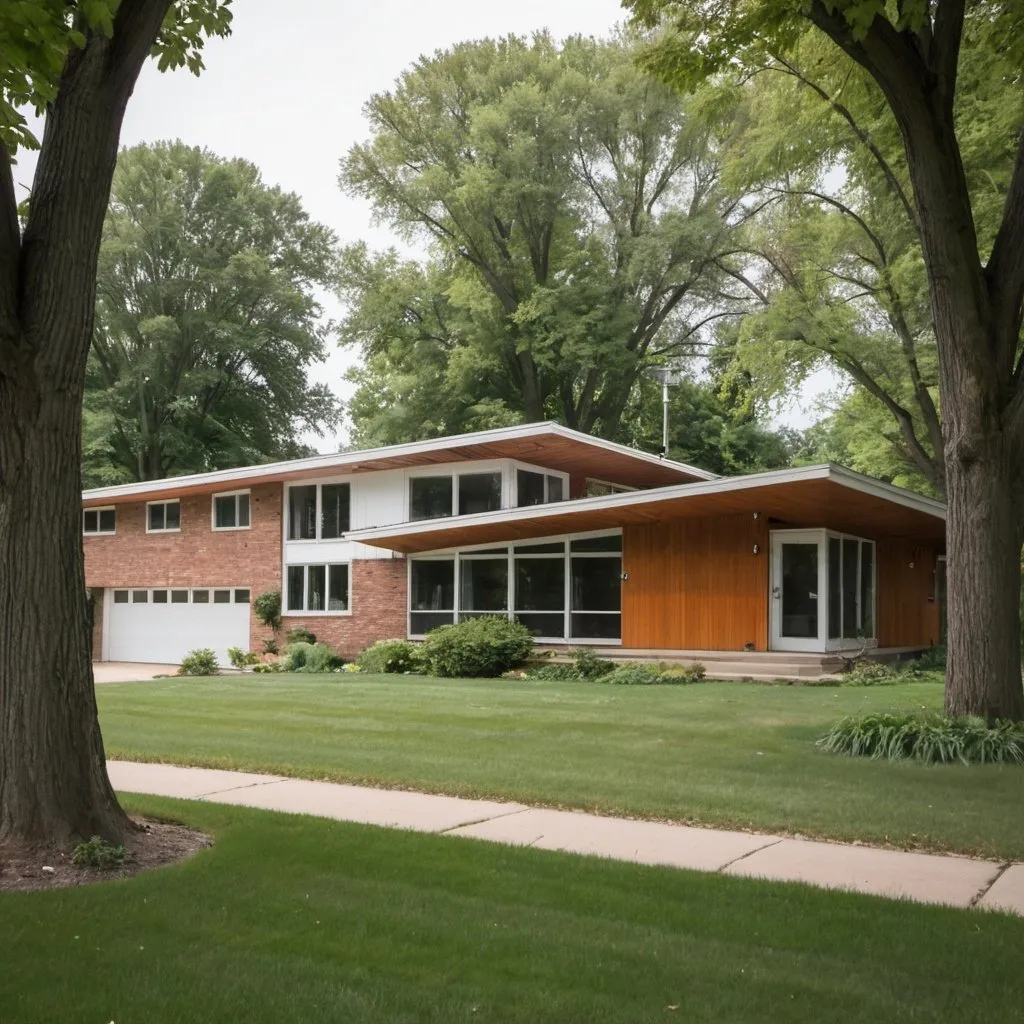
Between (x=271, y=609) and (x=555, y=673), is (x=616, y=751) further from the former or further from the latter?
(x=271, y=609)

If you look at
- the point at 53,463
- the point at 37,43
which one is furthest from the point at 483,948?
the point at 37,43

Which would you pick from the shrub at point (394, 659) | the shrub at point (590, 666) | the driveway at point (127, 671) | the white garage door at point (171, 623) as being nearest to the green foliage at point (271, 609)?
the white garage door at point (171, 623)

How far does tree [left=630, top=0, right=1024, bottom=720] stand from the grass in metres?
5.99

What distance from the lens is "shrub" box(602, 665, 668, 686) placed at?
64.3 feet

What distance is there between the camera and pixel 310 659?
25.1 m

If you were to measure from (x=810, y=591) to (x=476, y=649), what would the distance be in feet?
21.4

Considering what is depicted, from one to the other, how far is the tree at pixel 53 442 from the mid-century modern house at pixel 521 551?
13685mm

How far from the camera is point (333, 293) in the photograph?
142 feet

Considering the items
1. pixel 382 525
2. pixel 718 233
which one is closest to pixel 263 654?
pixel 382 525

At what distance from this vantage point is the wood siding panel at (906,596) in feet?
80.4

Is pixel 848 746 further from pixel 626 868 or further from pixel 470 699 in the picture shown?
pixel 470 699

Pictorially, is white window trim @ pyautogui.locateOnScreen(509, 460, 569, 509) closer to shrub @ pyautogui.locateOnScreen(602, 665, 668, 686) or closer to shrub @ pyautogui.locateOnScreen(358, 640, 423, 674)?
shrub @ pyautogui.locateOnScreen(358, 640, 423, 674)

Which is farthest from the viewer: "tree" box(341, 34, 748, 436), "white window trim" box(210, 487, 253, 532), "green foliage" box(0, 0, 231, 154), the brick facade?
"tree" box(341, 34, 748, 436)

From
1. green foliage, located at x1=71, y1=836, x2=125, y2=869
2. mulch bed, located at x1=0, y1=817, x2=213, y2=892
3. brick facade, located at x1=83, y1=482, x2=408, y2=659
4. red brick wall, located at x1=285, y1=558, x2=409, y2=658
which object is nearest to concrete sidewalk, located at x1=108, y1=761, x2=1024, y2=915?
mulch bed, located at x1=0, y1=817, x2=213, y2=892
